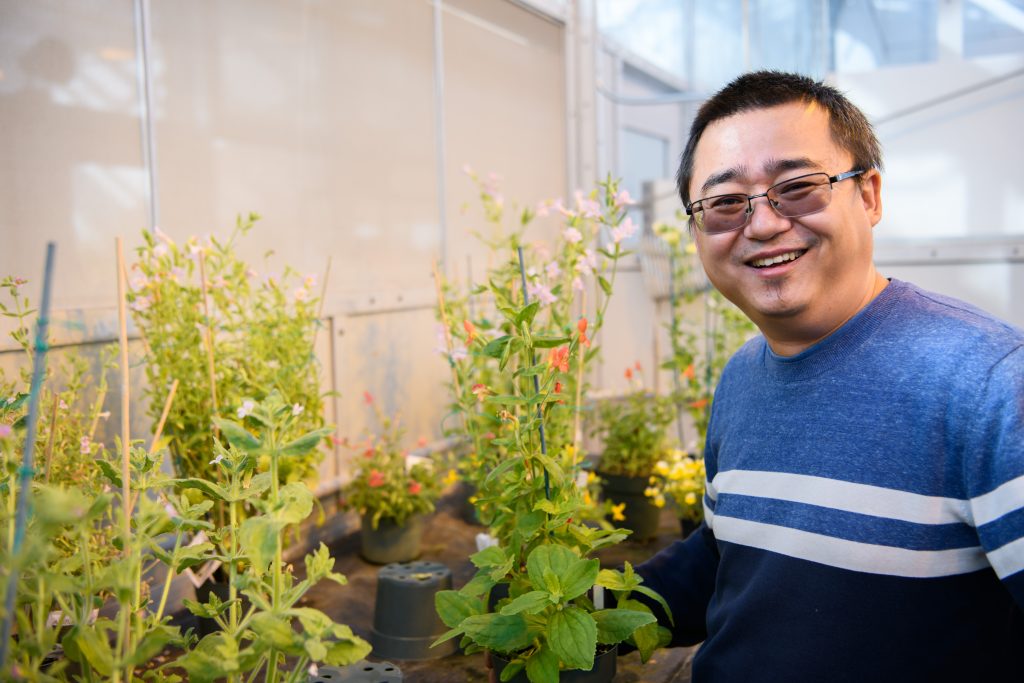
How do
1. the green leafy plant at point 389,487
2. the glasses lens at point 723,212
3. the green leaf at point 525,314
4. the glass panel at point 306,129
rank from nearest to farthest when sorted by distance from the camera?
the green leaf at point 525,314, the glasses lens at point 723,212, the glass panel at point 306,129, the green leafy plant at point 389,487

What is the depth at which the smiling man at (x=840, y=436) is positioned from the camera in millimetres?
1083

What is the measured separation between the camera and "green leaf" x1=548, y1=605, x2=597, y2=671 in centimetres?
106

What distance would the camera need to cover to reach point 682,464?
8.02 feet

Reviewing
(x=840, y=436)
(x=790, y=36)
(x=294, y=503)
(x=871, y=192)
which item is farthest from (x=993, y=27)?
(x=294, y=503)

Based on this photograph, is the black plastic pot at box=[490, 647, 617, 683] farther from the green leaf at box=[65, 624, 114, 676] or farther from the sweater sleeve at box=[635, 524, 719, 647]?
the green leaf at box=[65, 624, 114, 676]

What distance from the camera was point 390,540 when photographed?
2482 millimetres

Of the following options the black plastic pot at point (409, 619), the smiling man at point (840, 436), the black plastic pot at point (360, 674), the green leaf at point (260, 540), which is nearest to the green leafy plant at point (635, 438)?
the black plastic pot at point (409, 619)

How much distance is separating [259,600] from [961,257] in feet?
13.1

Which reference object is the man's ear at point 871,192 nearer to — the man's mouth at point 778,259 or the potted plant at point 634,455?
the man's mouth at point 778,259

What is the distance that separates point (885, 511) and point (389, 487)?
1653 mm

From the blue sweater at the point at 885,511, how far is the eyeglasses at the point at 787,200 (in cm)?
18

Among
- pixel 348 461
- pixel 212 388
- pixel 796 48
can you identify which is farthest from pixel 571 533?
pixel 796 48

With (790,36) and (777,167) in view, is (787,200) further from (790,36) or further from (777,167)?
(790,36)

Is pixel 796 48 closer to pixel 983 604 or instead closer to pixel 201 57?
pixel 201 57
